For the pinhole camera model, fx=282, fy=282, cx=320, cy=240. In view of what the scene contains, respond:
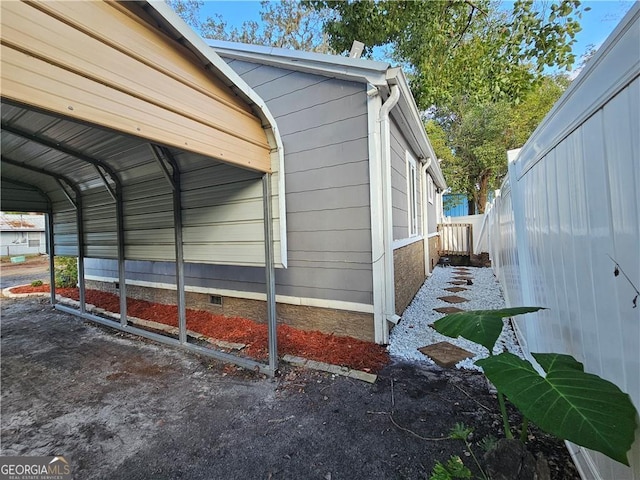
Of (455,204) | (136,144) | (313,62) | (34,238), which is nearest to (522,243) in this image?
(313,62)

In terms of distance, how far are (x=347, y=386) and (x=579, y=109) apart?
2475mm

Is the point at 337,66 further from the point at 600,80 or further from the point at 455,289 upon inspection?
the point at 455,289

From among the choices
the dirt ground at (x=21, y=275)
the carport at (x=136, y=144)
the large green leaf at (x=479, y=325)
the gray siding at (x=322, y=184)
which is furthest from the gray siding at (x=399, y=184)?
the dirt ground at (x=21, y=275)

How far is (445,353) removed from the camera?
309cm

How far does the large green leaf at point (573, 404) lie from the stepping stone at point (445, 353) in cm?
176

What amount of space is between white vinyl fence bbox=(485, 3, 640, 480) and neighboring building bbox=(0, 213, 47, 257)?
28791mm

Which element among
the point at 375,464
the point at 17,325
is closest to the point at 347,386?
the point at 375,464

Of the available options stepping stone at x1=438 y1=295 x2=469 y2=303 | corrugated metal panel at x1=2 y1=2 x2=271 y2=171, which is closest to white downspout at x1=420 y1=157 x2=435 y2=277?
stepping stone at x1=438 y1=295 x2=469 y2=303

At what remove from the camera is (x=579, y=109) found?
4.07ft

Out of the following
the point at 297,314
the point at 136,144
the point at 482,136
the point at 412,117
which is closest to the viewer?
the point at 136,144

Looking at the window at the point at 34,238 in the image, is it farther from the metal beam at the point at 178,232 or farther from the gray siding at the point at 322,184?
the gray siding at the point at 322,184

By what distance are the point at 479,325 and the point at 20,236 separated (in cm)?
3226

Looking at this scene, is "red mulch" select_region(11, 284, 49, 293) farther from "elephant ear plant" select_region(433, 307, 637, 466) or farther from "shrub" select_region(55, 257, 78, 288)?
"elephant ear plant" select_region(433, 307, 637, 466)

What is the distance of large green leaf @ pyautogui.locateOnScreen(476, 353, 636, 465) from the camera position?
0.88 meters
